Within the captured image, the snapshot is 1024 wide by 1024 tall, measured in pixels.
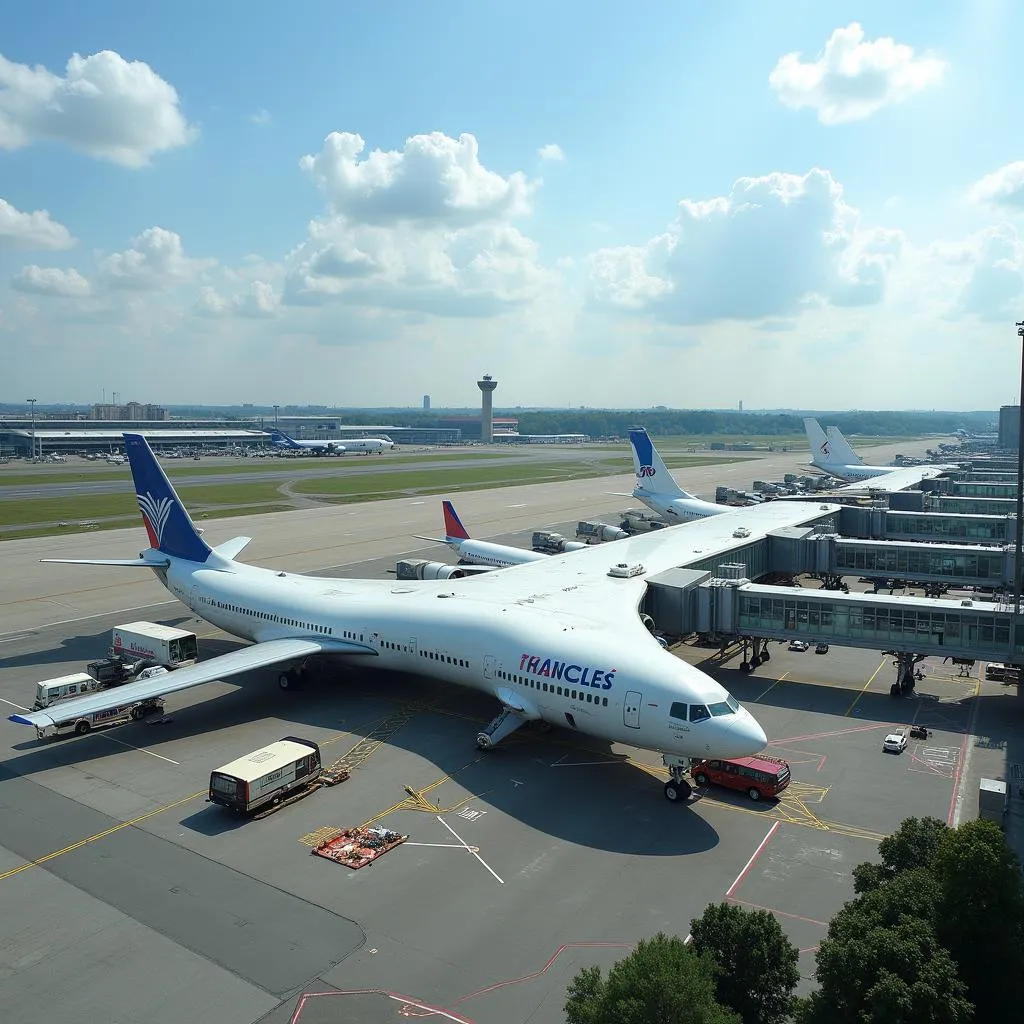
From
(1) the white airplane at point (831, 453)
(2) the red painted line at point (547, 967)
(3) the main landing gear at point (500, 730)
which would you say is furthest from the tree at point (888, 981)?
(1) the white airplane at point (831, 453)

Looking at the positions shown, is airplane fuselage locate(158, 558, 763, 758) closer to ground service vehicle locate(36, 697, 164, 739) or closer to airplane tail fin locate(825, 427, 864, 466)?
ground service vehicle locate(36, 697, 164, 739)

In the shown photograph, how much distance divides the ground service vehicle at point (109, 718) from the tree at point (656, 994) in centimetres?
2773

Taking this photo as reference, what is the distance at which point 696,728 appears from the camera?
28906 mm

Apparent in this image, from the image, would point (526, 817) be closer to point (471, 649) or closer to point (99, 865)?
point (471, 649)

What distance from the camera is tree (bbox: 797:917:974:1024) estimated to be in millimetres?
14430

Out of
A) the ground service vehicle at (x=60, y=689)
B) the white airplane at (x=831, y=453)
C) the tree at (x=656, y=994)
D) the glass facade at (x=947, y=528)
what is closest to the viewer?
the tree at (x=656, y=994)

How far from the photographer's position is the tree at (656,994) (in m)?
14.0

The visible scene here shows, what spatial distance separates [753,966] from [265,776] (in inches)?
750

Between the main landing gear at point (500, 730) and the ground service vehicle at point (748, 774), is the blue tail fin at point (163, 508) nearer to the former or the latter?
the main landing gear at point (500, 730)

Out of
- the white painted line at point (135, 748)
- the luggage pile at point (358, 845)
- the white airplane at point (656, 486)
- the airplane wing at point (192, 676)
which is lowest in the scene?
the white painted line at point (135, 748)

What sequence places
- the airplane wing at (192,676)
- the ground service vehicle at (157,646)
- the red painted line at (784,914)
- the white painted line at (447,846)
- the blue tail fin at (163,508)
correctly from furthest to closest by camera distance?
the blue tail fin at (163,508) < the ground service vehicle at (157,646) < the airplane wing at (192,676) < the white painted line at (447,846) < the red painted line at (784,914)

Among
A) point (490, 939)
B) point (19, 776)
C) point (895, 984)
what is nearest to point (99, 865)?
point (19, 776)

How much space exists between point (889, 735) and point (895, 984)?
76.0 feet

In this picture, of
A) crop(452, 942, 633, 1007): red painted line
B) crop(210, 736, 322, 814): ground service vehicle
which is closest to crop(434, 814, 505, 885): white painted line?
crop(452, 942, 633, 1007): red painted line
